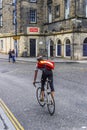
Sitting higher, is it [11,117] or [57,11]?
[57,11]

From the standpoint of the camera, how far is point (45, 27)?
51344 millimetres

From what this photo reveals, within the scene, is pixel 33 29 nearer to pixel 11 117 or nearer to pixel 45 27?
pixel 45 27

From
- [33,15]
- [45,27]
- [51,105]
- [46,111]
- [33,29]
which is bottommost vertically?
[46,111]

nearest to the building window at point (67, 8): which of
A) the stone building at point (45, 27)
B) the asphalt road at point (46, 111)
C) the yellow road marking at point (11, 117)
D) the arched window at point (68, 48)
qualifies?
the stone building at point (45, 27)

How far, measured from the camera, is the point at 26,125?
8.09 m

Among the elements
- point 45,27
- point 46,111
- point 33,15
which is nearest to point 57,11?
point 45,27

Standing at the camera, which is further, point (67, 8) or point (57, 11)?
point (57, 11)

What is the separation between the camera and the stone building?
41.8 metres

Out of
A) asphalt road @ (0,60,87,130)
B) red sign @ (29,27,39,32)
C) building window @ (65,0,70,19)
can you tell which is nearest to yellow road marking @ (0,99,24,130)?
asphalt road @ (0,60,87,130)

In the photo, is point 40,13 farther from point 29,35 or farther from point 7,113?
point 7,113

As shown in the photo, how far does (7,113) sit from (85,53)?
33.5 meters

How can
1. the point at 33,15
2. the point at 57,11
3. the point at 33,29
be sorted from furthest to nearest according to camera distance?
the point at 33,15
the point at 33,29
the point at 57,11

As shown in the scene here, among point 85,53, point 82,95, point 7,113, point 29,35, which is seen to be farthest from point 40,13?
point 7,113

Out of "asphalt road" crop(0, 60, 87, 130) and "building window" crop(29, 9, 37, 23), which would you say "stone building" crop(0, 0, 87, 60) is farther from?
"asphalt road" crop(0, 60, 87, 130)
